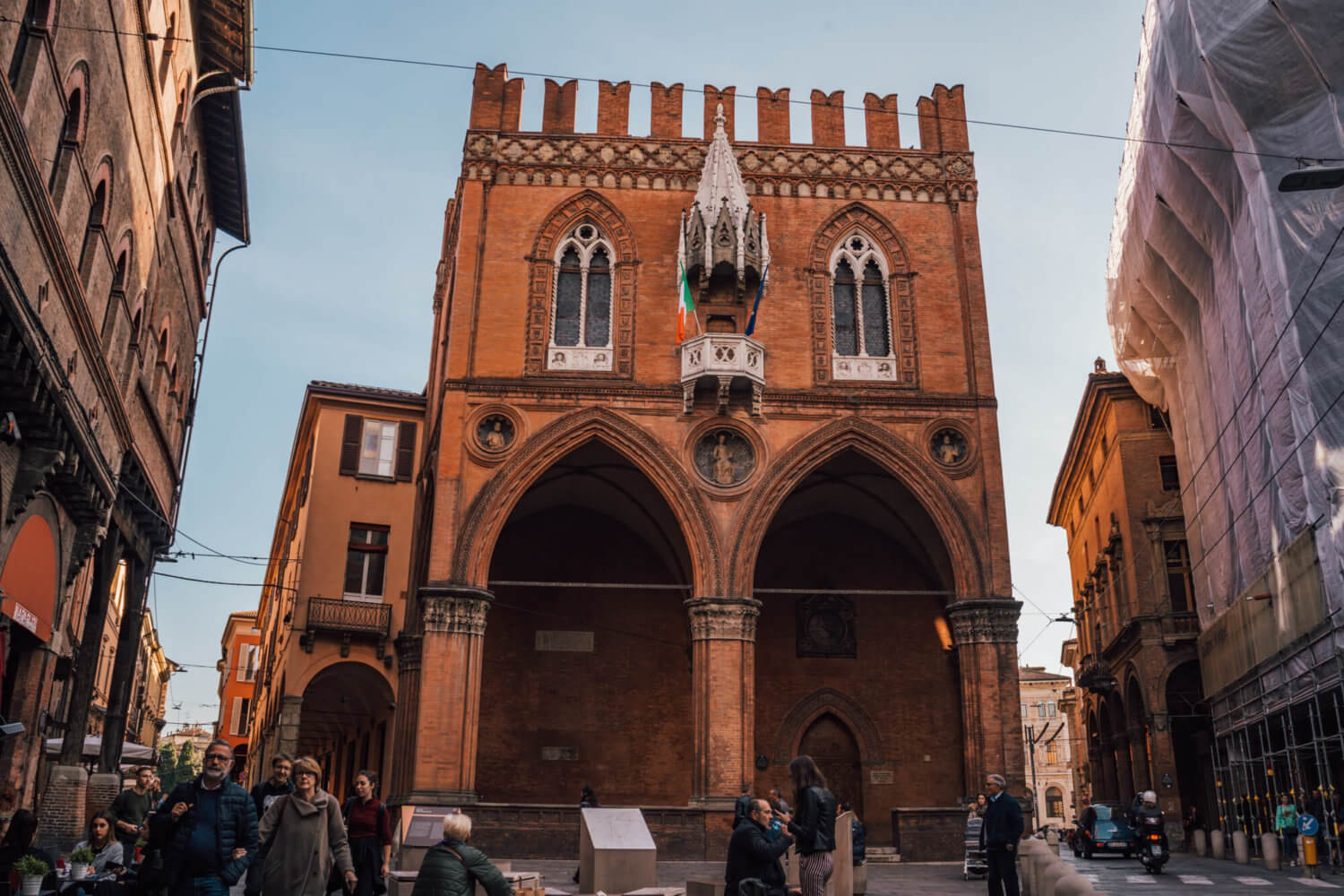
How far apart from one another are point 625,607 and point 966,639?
7.81m

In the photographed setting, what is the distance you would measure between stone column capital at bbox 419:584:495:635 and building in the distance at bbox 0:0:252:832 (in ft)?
16.4

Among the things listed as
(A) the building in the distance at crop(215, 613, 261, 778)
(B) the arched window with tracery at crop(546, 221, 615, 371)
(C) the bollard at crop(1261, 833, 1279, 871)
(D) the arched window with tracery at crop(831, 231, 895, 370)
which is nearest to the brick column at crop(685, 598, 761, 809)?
(B) the arched window with tracery at crop(546, 221, 615, 371)

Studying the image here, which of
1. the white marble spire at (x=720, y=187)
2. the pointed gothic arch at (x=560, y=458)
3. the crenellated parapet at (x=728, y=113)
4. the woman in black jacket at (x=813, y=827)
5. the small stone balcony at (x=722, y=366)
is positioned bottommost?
the woman in black jacket at (x=813, y=827)

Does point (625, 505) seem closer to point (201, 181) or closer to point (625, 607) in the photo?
point (625, 607)

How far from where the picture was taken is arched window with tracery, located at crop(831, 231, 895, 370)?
23562mm

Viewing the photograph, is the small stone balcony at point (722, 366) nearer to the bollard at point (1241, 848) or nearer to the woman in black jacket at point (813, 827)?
the bollard at point (1241, 848)

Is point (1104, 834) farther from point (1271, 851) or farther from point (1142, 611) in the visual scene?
point (1142, 611)

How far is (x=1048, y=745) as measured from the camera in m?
79.3

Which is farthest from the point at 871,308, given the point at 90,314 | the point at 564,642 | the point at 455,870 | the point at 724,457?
the point at 455,870

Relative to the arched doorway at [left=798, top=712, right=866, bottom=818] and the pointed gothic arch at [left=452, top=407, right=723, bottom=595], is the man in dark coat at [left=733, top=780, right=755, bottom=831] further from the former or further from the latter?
the arched doorway at [left=798, top=712, right=866, bottom=818]

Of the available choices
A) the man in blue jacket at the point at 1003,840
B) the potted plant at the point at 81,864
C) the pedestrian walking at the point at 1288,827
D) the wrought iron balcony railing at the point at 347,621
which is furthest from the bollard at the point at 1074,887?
the wrought iron balcony railing at the point at 347,621

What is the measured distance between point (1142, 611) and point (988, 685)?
32.9 feet

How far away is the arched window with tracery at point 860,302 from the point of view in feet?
77.3

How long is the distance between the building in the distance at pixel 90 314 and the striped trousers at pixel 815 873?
22.6ft
